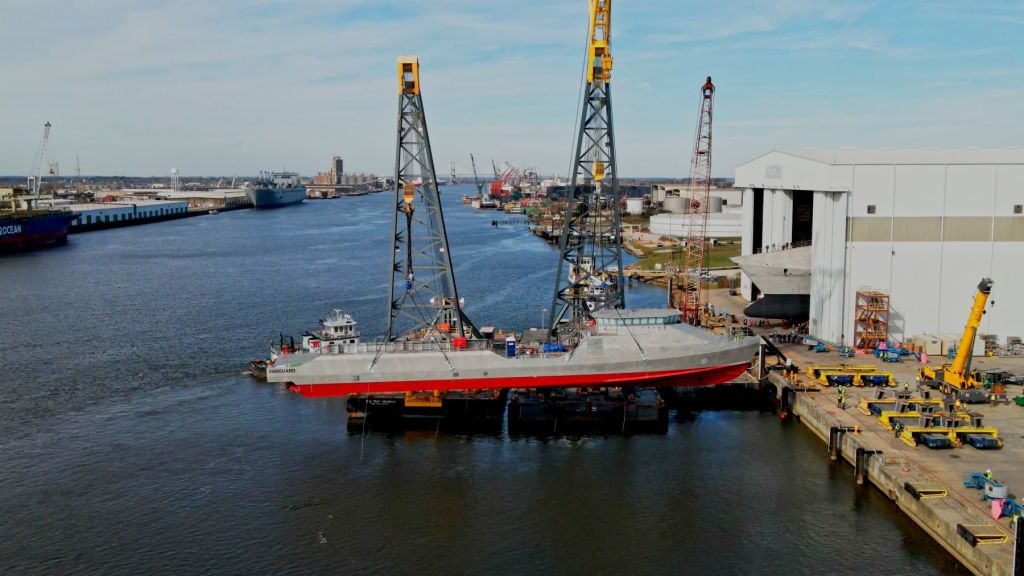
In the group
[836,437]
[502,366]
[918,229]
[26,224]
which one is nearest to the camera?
[836,437]

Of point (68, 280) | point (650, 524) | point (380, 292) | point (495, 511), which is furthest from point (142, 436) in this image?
point (68, 280)

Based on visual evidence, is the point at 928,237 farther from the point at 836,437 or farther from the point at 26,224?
the point at 26,224

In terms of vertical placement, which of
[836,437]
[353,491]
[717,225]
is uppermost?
[717,225]

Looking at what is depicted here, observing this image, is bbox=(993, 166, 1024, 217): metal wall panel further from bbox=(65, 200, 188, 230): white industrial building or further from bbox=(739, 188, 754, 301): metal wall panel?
bbox=(65, 200, 188, 230): white industrial building

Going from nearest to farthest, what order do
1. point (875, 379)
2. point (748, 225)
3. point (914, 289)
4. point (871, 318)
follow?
point (875, 379) → point (871, 318) → point (914, 289) → point (748, 225)

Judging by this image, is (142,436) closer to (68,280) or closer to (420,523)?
(420,523)

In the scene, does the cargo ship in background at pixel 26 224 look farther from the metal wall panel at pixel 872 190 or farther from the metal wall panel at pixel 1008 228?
the metal wall panel at pixel 1008 228

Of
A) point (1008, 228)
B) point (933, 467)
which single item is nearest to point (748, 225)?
point (1008, 228)

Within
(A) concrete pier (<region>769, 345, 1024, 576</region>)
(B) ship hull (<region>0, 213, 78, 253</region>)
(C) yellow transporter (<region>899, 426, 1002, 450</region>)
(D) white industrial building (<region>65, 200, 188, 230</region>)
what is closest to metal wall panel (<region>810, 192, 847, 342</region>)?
(A) concrete pier (<region>769, 345, 1024, 576</region>)

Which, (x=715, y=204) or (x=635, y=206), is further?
(x=635, y=206)
